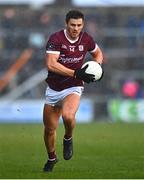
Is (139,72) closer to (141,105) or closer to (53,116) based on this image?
(141,105)

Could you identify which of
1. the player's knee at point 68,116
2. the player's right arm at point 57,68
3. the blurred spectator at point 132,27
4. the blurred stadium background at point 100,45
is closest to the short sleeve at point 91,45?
the player's right arm at point 57,68

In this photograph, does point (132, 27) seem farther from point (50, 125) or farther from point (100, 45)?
point (50, 125)

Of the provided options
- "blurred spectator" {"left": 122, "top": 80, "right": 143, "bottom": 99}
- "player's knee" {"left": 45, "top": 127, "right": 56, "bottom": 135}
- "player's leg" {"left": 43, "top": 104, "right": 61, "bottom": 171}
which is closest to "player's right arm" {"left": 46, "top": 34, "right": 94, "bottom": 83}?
"player's leg" {"left": 43, "top": 104, "right": 61, "bottom": 171}

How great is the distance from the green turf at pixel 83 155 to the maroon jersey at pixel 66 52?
4.24 feet

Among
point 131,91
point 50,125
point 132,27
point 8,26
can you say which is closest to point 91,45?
point 50,125

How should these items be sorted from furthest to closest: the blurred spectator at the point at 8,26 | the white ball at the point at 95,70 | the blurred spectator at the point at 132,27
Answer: the blurred spectator at the point at 132,27 < the blurred spectator at the point at 8,26 < the white ball at the point at 95,70

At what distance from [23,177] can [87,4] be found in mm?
22060

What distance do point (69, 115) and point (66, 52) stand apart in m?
0.91

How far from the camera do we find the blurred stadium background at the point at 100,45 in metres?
29.9

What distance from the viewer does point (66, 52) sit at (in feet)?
35.3

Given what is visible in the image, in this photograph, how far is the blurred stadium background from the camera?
29.9 meters

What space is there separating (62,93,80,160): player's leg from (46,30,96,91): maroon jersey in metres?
0.22

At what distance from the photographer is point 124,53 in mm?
31516

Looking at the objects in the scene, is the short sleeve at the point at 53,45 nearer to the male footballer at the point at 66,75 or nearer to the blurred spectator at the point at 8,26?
the male footballer at the point at 66,75
